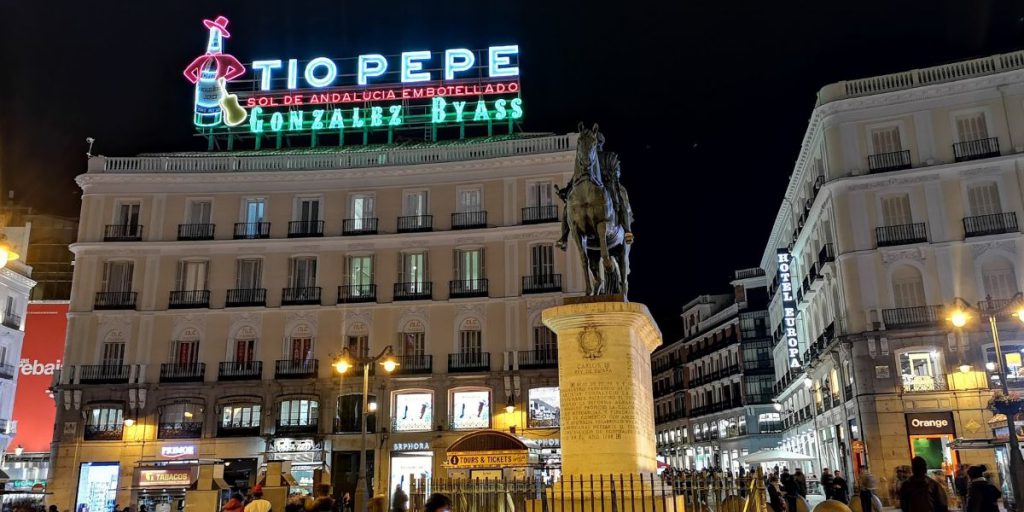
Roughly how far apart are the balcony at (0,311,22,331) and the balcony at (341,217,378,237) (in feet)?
75.0

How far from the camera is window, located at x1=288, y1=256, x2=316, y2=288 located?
137 feet

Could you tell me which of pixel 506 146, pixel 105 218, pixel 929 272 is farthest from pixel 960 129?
pixel 105 218

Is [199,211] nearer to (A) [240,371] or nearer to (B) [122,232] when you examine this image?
(B) [122,232]

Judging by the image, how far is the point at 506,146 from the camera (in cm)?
4206

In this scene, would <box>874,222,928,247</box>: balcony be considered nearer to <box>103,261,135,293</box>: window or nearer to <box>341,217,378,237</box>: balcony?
→ <box>341,217,378,237</box>: balcony

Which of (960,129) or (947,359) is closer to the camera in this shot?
(947,359)

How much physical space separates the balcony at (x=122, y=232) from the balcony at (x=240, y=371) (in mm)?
8586

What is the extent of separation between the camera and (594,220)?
508 inches

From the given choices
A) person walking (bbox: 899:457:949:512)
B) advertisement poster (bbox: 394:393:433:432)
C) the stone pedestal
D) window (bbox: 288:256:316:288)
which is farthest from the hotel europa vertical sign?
person walking (bbox: 899:457:949:512)

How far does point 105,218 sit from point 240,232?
7324 millimetres

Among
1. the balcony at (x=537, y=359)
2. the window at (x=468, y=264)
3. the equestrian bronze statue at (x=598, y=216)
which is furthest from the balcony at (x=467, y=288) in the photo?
the equestrian bronze statue at (x=598, y=216)

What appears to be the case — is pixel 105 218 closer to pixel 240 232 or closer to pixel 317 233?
pixel 240 232

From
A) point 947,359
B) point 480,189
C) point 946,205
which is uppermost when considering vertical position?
point 480,189

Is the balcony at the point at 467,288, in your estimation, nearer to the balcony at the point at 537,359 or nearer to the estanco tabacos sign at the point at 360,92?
the balcony at the point at 537,359
